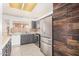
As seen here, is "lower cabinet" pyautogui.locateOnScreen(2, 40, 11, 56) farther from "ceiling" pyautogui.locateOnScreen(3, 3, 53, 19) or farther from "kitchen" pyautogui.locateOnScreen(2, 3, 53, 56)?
"ceiling" pyautogui.locateOnScreen(3, 3, 53, 19)

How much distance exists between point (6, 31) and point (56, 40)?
81 cm

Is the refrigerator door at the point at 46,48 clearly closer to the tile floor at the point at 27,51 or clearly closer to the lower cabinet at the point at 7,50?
the tile floor at the point at 27,51

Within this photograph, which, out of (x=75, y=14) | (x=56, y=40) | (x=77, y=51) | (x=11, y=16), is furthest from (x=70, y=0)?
(x=11, y=16)

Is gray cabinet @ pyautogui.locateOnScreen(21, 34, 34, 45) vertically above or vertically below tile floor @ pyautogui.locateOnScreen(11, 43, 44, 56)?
above

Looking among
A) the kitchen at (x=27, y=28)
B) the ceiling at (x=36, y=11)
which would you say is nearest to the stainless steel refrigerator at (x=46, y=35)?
the kitchen at (x=27, y=28)

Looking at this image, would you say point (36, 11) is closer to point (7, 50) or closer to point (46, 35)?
point (46, 35)

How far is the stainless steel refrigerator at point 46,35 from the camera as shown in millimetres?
1840

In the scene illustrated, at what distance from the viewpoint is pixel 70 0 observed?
180cm

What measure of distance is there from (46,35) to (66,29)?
335mm

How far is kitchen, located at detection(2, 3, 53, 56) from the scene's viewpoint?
1.80m

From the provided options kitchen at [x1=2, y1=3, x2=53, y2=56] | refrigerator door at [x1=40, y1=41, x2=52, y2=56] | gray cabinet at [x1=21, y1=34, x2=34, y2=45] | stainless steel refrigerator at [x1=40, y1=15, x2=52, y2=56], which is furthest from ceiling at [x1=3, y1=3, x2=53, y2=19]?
refrigerator door at [x1=40, y1=41, x2=52, y2=56]

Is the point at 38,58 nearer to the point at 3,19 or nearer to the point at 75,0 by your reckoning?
the point at 3,19

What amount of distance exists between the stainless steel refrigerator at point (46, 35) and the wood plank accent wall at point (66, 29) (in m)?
0.08

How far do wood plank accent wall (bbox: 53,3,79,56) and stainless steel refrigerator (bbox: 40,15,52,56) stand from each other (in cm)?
8
